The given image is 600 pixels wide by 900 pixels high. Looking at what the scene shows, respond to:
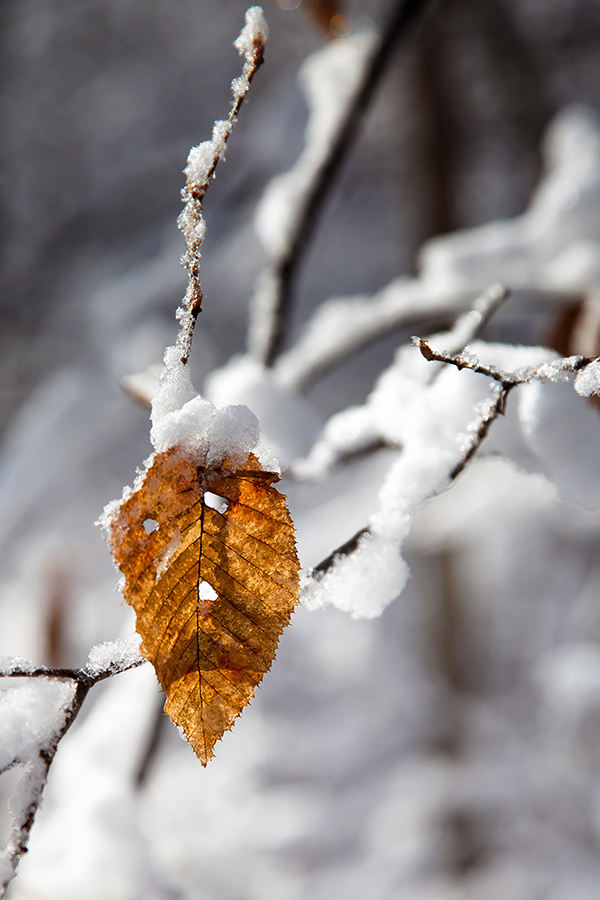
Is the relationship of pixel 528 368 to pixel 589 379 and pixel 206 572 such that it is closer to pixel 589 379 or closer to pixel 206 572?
pixel 589 379

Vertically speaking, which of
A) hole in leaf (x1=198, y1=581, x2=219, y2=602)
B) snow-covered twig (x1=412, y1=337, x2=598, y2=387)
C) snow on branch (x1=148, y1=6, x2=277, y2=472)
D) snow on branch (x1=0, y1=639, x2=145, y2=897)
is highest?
snow on branch (x1=148, y1=6, x2=277, y2=472)

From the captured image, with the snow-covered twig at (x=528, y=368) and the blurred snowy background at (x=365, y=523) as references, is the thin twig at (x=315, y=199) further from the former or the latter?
the snow-covered twig at (x=528, y=368)

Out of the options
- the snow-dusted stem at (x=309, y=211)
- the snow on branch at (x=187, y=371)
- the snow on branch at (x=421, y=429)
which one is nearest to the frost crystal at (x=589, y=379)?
the snow on branch at (x=421, y=429)

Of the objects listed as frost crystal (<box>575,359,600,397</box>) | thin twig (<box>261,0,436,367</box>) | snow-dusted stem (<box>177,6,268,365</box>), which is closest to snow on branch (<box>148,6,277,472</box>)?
snow-dusted stem (<box>177,6,268,365</box>)

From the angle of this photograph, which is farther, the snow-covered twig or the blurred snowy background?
the blurred snowy background

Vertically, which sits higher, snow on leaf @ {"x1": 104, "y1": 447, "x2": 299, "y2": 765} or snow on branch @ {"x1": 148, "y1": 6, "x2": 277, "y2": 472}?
snow on branch @ {"x1": 148, "y1": 6, "x2": 277, "y2": 472}

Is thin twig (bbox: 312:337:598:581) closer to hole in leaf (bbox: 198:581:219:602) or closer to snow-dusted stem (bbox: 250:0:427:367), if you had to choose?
hole in leaf (bbox: 198:581:219:602)

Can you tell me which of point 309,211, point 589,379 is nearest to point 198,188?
point 589,379
